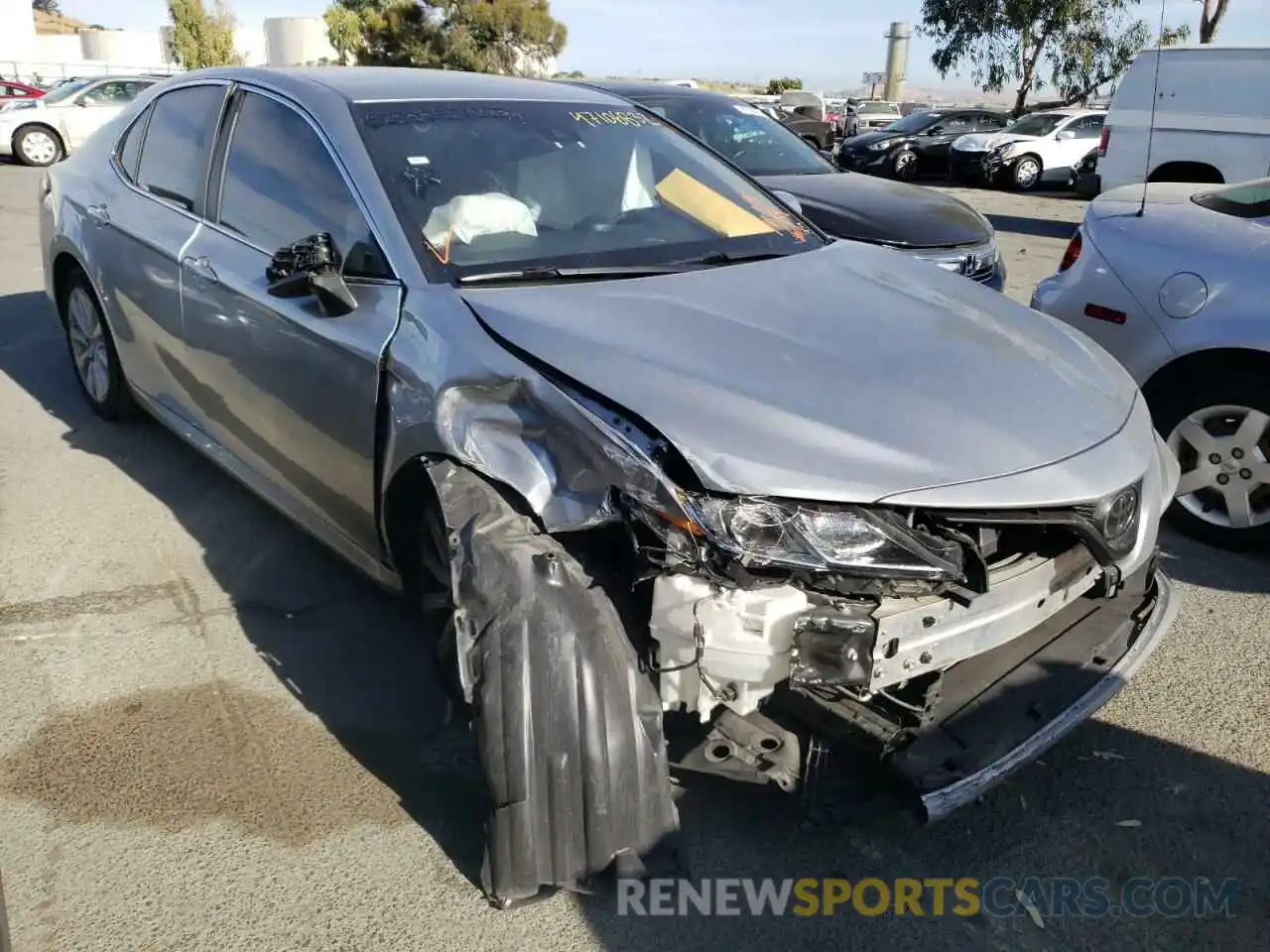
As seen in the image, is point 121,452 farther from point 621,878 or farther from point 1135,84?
point 1135,84

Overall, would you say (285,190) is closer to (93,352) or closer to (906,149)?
(93,352)

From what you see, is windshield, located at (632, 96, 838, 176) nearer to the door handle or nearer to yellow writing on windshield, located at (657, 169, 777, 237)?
yellow writing on windshield, located at (657, 169, 777, 237)

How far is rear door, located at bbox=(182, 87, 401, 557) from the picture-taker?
2957 mm

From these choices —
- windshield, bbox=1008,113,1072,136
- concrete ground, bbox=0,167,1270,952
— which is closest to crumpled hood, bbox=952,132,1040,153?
windshield, bbox=1008,113,1072,136

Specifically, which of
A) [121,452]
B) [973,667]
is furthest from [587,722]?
[121,452]

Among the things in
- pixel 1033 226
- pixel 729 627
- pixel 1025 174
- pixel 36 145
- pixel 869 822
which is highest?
pixel 36 145

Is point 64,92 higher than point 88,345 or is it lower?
higher

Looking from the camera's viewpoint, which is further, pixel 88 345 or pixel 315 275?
pixel 88 345

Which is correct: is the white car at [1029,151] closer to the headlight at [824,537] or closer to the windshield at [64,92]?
the windshield at [64,92]

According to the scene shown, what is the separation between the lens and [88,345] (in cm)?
513

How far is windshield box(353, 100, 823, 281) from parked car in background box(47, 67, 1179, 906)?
0.05 ft

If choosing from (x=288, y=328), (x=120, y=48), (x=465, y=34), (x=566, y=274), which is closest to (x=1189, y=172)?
(x=566, y=274)

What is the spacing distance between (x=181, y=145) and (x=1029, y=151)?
1791 cm

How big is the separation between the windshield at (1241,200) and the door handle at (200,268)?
3.95 meters
